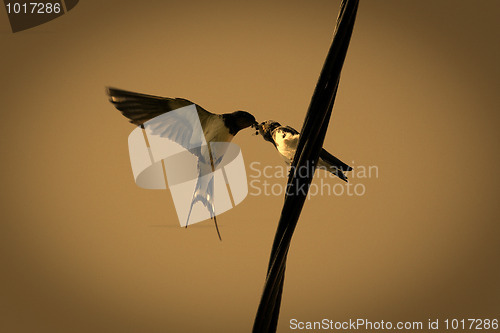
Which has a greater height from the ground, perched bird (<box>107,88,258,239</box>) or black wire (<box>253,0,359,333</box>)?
perched bird (<box>107,88,258,239</box>)

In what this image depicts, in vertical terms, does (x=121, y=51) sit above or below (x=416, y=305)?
above

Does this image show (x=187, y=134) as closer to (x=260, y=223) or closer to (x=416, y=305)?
(x=260, y=223)

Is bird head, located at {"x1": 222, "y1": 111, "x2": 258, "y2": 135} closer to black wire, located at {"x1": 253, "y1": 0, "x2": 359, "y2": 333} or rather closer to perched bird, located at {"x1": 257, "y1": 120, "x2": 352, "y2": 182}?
perched bird, located at {"x1": 257, "y1": 120, "x2": 352, "y2": 182}

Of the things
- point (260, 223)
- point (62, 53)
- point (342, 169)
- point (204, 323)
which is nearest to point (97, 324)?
point (204, 323)

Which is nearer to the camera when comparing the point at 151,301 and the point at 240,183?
the point at 240,183

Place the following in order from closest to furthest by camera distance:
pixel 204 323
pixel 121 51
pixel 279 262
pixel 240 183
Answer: pixel 279 262 < pixel 240 183 < pixel 121 51 < pixel 204 323

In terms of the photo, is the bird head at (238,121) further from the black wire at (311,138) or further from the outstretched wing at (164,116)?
the black wire at (311,138)

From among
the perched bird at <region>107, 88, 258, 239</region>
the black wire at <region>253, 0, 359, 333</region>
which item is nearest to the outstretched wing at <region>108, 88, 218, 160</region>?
the perched bird at <region>107, 88, 258, 239</region>
